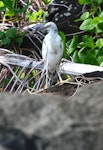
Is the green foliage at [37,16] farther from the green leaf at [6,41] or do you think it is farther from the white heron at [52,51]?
the white heron at [52,51]

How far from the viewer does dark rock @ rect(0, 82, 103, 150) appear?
1.37 m

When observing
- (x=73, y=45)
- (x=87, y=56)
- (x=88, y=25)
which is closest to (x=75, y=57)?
(x=87, y=56)

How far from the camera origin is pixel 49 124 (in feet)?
4.55

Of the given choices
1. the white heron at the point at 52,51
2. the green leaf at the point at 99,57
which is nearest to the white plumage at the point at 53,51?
the white heron at the point at 52,51

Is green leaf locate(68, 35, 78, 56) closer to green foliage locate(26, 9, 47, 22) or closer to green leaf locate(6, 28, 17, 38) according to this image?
green leaf locate(6, 28, 17, 38)

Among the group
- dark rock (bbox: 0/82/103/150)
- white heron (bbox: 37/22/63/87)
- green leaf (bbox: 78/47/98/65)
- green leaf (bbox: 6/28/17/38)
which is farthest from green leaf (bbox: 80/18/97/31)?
dark rock (bbox: 0/82/103/150)

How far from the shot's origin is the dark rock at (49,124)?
1.37 meters

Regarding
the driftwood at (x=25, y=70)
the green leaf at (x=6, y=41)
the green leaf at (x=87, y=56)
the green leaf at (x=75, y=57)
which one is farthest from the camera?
the green leaf at (x=6, y=41)

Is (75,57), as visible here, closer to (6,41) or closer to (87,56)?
(87,56)

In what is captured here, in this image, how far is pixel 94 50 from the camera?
18.2ft

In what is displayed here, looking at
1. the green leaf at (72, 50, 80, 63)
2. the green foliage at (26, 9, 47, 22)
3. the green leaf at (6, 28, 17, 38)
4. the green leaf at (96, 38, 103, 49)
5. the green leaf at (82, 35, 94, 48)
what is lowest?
the green leaf at (96, 38, 103, 49)

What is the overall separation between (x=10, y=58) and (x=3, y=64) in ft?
0.26

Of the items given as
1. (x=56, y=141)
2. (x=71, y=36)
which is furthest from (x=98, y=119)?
(x=71, y=36)

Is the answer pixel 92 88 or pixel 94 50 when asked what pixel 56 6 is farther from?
pixel 92 88
